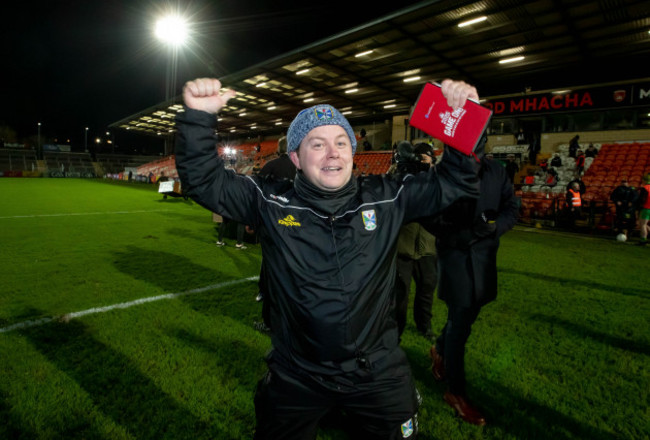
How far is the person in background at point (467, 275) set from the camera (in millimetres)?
2510

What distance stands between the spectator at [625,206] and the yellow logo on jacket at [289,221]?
544 inches

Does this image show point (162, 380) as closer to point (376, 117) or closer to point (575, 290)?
point (575, 290)

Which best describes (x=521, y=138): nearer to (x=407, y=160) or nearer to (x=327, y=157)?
(x=407, y=160)

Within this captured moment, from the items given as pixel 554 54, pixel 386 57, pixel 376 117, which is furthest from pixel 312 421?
pixel 376 117

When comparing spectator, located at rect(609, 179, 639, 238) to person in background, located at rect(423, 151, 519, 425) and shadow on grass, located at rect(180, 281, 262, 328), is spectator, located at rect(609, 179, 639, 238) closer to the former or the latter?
person in background, located at rect(423, 151, 519, 425)

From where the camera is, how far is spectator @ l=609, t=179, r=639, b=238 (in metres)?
11.2

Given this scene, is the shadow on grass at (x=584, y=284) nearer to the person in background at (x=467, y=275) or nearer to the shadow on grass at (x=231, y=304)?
the person in background at (x=467, y=275)

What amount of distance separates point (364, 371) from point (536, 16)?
674 inches

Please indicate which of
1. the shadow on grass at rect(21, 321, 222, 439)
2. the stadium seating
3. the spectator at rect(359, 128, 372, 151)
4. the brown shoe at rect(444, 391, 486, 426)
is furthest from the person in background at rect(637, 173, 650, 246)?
the spectator at rect(359, 128, 372, 151)

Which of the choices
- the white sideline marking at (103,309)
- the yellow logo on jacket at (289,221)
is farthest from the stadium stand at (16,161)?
the yellow logo on jacket at (289,221)

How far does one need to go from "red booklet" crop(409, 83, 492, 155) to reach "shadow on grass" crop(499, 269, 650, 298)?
5.91 metres

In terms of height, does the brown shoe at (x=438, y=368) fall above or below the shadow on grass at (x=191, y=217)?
above

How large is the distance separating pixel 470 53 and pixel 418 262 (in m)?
17.3

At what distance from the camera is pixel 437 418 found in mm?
2602
